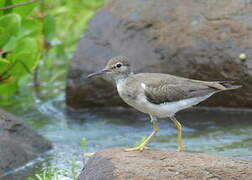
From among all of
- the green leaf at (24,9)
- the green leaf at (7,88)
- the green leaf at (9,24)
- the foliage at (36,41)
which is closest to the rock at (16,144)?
the foliage at (36,41)

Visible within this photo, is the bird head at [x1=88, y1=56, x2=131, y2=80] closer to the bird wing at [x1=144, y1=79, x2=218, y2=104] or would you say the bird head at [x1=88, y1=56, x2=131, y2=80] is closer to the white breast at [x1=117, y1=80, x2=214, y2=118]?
the white breast at [x1=117, y1=80, x2=214, y2=118]

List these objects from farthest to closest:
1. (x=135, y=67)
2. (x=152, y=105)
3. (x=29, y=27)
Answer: (x=29, y=27), (x=135, y=67), (x=152, y=105)

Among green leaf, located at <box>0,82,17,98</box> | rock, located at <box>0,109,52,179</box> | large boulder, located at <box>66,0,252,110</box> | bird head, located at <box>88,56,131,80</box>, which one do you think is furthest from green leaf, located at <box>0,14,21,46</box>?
bird head, located at <box>88,56,131,80</box>

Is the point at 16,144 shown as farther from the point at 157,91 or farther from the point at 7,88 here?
the point at 7,88

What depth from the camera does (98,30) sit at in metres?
9.63

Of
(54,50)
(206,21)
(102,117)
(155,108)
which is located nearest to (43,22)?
(54,50)

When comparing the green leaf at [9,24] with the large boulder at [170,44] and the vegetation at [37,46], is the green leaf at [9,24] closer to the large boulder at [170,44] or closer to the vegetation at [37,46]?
the vegetation at [37,46]

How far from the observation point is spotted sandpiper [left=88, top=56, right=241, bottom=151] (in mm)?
6516

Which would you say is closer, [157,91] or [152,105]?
[152,105]

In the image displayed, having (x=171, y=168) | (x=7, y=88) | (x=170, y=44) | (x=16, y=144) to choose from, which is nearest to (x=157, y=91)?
(x=171, y=168)

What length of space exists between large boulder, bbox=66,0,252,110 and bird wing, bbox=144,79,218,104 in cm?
181

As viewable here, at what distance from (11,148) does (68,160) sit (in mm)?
723

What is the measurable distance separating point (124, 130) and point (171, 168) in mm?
3131

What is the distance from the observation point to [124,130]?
8.83 metres
